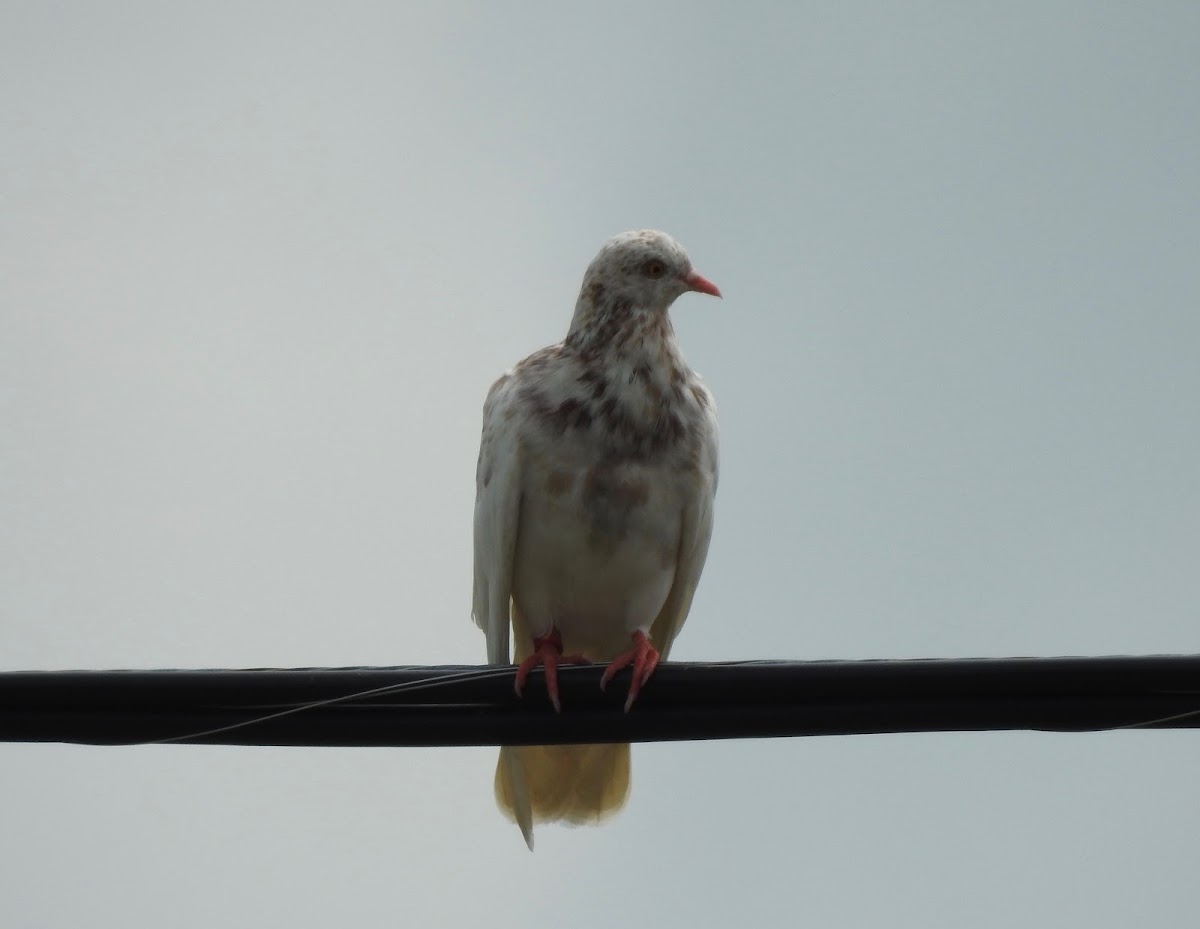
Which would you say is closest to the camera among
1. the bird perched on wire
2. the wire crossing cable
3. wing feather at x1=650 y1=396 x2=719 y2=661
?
the wire crossing cable

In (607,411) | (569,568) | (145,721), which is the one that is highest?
(607,411)

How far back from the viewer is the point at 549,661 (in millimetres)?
5703

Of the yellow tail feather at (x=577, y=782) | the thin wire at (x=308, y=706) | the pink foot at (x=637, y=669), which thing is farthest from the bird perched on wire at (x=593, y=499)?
the thin wire at (x=308, y=706)

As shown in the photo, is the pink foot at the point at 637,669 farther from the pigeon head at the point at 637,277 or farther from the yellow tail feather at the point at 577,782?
the pigeon head at the point at 637,277

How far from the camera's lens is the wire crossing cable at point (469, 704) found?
450 cm

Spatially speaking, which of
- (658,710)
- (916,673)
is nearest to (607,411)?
(658,710)

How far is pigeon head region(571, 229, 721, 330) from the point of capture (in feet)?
25.7

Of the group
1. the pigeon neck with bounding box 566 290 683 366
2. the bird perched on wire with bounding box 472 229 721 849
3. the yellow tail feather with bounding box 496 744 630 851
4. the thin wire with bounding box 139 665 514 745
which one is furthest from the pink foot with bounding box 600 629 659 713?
the pigeon neck with bounding box 566 290 683 366

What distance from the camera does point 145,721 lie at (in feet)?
15.0

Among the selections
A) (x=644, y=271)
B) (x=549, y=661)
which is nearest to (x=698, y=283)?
(x=644, y=271)

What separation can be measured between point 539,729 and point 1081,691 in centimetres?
163

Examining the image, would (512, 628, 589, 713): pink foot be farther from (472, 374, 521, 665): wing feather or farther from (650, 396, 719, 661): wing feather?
(650, 396, 719, 661): wing feather

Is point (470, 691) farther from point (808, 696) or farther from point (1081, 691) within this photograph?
point (1081, 691)

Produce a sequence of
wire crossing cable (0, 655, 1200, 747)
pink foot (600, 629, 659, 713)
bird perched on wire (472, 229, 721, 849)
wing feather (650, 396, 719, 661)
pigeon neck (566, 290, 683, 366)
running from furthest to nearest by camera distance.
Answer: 1. pigeon neck (566, 290, 683, 366)
2. wing feather (650, 396, 719, 661)
3. bird perched on wire (472, 229, 721, 849)
4. pink foot (600, 629, 659, 713)
5. wire crossing cable (0, 655, 1200, 747)
